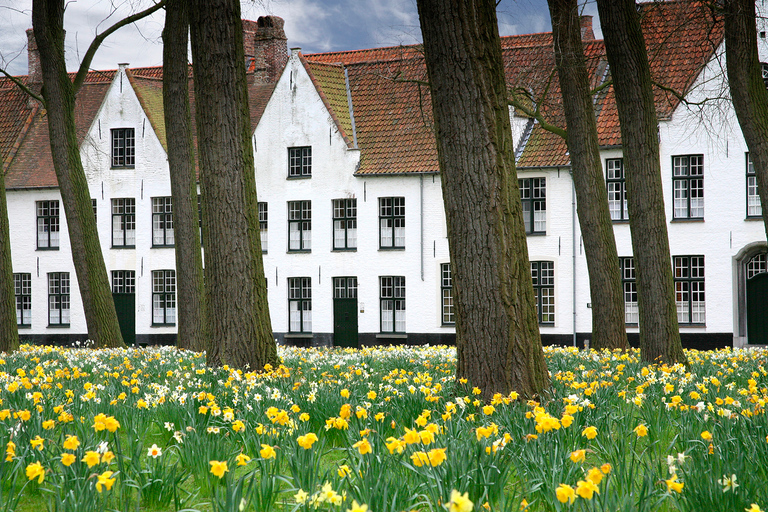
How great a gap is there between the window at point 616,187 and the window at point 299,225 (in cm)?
1098

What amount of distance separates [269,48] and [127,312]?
40.7ft

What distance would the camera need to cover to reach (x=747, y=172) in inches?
1006

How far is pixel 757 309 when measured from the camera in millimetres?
25594

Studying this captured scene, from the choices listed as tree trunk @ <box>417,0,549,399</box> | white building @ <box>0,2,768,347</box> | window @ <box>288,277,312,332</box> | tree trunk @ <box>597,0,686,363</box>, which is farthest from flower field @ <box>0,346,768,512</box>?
window @ <box>288,277,312,332</box>

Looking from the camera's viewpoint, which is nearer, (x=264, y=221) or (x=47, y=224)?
(x=264, y=221)

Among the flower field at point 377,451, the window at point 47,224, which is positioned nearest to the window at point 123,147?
the window at point 47,224

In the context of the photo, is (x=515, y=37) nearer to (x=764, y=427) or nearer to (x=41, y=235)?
(x=41, y=235)

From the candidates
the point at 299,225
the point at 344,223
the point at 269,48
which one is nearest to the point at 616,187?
the point at 344,223

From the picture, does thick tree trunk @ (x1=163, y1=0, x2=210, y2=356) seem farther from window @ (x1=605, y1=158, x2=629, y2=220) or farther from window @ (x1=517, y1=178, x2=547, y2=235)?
window @ (x1=605, y1=158, x2=629, y2=220)

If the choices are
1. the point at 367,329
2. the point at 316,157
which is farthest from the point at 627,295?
the point at 316,157

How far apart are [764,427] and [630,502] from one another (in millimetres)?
1884

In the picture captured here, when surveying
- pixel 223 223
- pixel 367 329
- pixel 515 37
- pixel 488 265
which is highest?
pixel 515 37

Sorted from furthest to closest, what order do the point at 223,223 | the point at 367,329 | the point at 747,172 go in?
1. the point at 367,329
2. the point at 747,172
3. the point at 223,223

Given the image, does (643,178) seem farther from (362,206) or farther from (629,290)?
(362,206)
